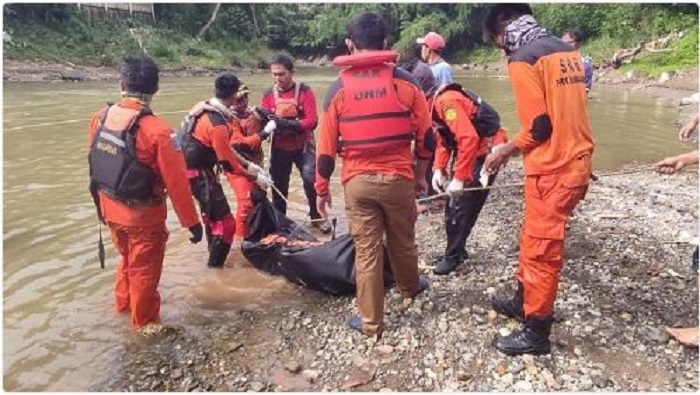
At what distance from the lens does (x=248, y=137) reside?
5.96 meters

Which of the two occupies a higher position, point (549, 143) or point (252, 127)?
point (549, 143)

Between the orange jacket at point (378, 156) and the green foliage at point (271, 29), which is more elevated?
the green foliage at point (271, 29)

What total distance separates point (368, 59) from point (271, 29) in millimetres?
49874

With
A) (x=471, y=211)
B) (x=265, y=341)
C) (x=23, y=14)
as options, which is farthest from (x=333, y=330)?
(x=23, y=14)

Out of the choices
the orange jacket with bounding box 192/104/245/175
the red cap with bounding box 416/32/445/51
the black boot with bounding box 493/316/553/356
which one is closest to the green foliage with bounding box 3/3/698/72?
the red cap with bounding box 416/32/445/51

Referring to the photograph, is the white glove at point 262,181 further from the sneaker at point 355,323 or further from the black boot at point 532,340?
the black boot at point 532,340

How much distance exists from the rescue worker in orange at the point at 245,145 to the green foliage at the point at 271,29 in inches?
662

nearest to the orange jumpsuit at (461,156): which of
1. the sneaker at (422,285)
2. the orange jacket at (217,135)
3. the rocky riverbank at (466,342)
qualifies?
the rocky riverbank at (466,342)

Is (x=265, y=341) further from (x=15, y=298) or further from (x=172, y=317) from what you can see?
(x=15, y=298)

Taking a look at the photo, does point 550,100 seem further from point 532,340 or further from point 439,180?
point 439,180

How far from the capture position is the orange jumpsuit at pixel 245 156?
5758 millimetres

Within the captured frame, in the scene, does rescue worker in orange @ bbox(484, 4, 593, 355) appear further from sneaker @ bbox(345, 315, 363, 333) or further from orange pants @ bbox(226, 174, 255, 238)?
orange pants @ bbox(226, 174, 255, 238)

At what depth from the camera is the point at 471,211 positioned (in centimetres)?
510

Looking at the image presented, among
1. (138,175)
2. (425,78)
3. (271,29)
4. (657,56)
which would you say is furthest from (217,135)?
(271,29)
